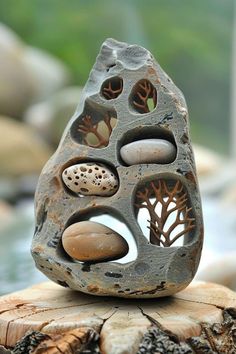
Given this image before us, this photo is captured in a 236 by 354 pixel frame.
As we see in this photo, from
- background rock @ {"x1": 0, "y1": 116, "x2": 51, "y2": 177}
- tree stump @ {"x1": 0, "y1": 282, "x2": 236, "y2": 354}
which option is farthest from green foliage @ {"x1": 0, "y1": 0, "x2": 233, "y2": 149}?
tree stump @ {"x1": 0, "y1": 282, "x2": 236, "y2": 354}

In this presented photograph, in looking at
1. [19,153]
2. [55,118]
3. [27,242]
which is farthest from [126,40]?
[27,242]

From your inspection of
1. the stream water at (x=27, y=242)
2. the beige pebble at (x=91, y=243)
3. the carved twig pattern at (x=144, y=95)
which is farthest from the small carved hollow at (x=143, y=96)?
the stream water at (x=27, y=242)

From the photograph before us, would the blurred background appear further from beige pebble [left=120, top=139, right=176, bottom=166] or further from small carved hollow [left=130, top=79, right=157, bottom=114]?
beige pebble [left=120, top=139, right=176, bottom=166]

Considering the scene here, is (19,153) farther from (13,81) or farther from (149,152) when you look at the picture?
(149,152)

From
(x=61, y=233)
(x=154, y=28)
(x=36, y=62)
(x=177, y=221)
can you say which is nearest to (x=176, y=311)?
(x=177, y=221)

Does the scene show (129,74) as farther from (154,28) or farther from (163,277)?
(154,28)

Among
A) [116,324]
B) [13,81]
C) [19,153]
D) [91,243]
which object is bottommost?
[116,324]
